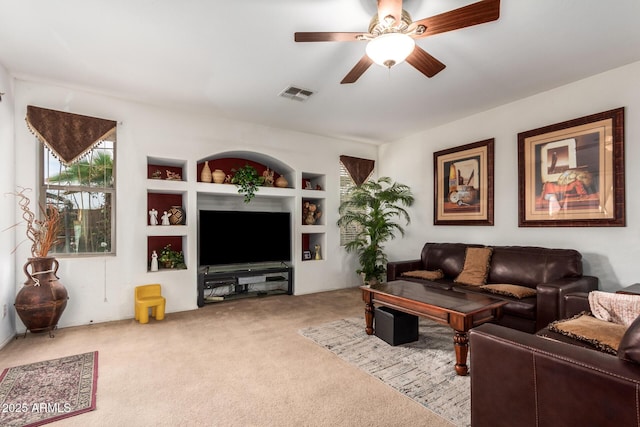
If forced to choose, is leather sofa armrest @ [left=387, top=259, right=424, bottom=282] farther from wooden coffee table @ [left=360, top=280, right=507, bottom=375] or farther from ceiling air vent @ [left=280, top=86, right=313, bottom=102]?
ceiling air vent @ [left=280, top=86, right=313, bottom=102]

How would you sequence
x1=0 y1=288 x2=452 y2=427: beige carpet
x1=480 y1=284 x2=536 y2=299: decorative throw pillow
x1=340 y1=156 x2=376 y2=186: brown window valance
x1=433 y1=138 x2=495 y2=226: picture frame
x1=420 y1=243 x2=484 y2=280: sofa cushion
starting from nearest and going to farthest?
x1=0 y1=288 x2=452 y2=427: beige carpet → x1=480 y1=284 x2=536 y2=299: decorative throw pillow → x1=420 y1=243 x2=484 y2=280: sofa cushion → x1=433 y1=138 x2=495 y2=226: picture frame → x1=340 y1=156 x2=376 y2=186: brown window valance

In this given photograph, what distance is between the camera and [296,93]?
383 cm

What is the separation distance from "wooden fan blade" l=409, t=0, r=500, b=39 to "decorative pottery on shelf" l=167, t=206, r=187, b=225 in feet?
12.2

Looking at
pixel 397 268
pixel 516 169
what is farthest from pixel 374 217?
pixel 516 169

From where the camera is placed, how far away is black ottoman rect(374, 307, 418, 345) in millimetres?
3012

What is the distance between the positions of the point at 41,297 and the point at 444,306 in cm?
386

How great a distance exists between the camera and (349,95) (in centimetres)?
389

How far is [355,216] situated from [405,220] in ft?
2.96

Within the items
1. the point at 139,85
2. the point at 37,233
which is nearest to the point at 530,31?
the point at 139,85

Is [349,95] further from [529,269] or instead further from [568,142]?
[529,269]

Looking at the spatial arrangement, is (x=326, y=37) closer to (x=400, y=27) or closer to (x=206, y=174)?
(x=400, y=27)

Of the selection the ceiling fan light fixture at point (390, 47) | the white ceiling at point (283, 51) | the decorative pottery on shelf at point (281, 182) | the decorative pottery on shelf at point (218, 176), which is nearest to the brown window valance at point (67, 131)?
the white ceiling at point (283, 51)

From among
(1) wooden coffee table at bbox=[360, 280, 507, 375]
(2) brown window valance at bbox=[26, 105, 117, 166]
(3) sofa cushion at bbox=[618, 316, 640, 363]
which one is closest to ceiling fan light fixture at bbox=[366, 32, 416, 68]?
(3) sofa cushion at bbox=[618, 316, 640, 363]

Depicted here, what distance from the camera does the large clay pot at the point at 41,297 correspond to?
3148mm
